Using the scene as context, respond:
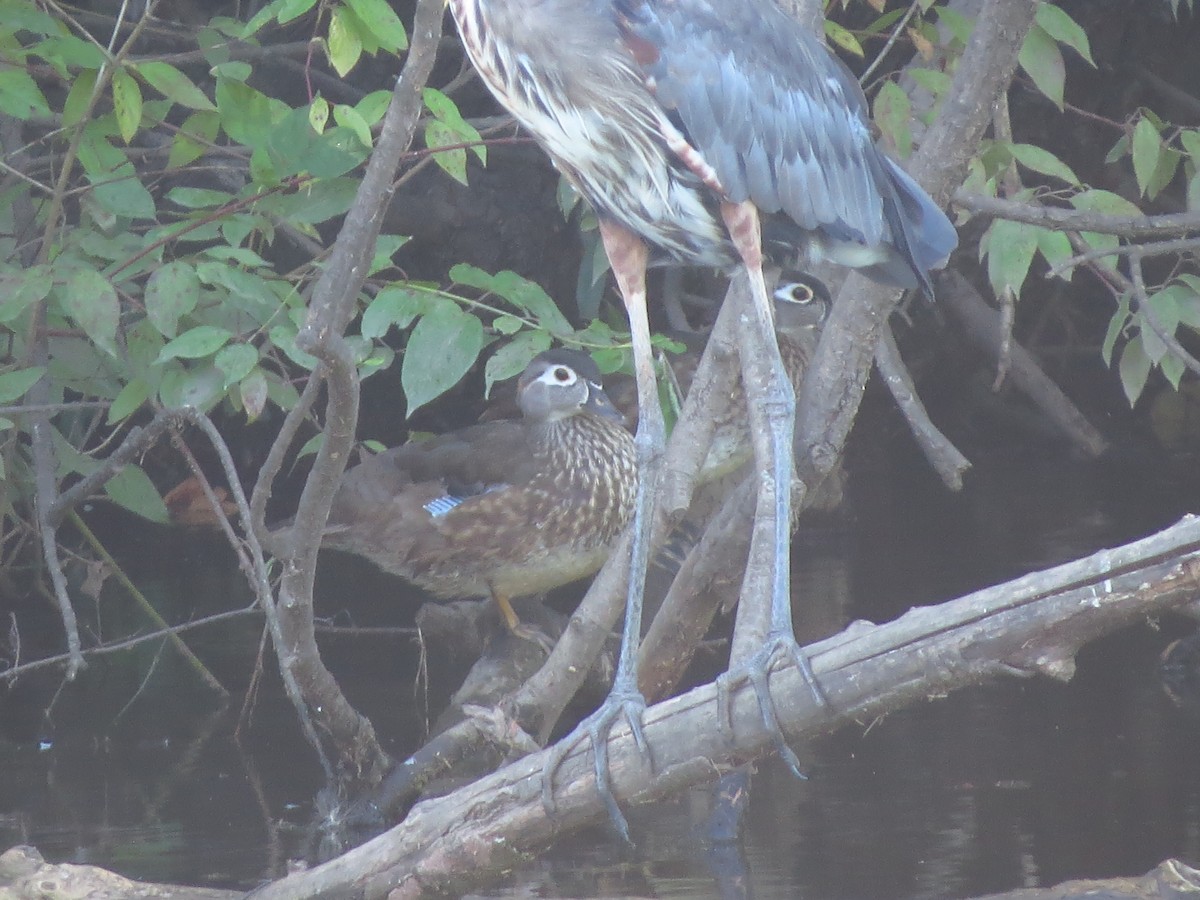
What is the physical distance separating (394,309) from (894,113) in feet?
4.16

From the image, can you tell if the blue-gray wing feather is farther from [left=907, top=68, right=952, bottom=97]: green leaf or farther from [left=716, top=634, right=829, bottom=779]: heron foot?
[left=716, top=634, right=829, bottom=779]: heron foot

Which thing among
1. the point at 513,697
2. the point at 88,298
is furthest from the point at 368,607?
the point at 88,298

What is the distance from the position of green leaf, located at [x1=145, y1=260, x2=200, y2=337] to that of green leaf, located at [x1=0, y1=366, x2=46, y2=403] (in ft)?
1.03

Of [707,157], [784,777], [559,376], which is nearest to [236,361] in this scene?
[707,157]

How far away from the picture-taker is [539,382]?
15.2 ft

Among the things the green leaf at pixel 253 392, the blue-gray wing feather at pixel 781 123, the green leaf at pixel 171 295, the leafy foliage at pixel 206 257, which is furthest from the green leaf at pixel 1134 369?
the green leaf at pixel 171 295

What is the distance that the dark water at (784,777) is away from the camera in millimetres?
3059

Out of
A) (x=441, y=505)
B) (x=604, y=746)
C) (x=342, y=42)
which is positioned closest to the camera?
(x=604, y=746)

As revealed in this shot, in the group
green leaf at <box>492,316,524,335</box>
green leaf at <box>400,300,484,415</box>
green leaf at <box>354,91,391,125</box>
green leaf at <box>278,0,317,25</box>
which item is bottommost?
green leaf at <box>492,316,524,335</box>

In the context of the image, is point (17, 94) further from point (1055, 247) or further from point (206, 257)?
point (1055, 247)

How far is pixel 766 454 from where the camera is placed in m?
2.88

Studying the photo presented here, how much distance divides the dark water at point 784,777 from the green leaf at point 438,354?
3.20 ft

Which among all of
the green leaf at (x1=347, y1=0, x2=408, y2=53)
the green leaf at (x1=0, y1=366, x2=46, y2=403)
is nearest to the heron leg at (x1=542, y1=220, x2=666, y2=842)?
the green leaf at (x1=347, y1=0, x2=408, y2=53)

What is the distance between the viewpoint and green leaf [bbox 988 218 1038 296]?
A: 10.8ft
